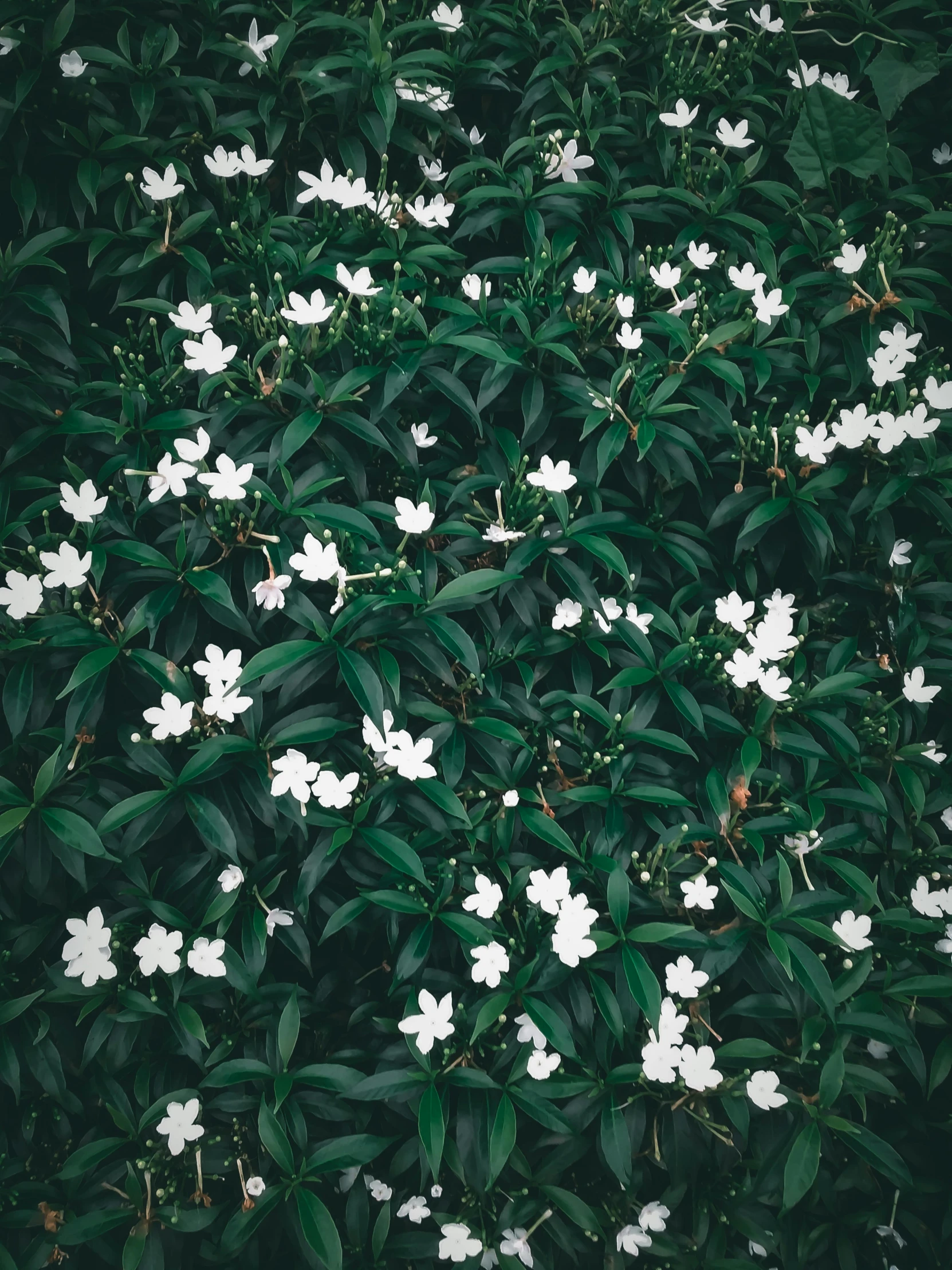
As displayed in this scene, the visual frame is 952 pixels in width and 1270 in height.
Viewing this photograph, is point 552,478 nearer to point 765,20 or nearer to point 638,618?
point 638,618

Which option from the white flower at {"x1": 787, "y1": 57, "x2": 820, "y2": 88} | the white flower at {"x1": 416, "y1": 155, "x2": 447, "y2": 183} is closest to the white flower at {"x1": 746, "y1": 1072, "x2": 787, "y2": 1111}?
the white flower at {"x1": 416, "y1": 155, "x2": 447, "y2": 183}

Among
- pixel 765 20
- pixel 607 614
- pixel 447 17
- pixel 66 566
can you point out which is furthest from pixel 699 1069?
pixel 765 20

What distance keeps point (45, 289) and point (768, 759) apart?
67.2 inches

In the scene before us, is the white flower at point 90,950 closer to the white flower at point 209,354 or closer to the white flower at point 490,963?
the white flower at point 490,963

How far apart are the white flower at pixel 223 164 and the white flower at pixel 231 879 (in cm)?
141

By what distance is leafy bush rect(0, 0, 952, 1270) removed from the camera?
139 cm

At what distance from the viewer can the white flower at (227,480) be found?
1.45m

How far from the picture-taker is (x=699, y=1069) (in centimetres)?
136

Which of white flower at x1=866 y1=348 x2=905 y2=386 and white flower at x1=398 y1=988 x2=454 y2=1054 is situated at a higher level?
white flower at x1=866 y1=348 x2=905 y2=386

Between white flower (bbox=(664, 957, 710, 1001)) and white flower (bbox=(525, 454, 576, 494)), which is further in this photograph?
white flower (bbox=(525, 454, 576, 494))

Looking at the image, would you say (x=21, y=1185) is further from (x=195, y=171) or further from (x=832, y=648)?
(x=195, y=171)

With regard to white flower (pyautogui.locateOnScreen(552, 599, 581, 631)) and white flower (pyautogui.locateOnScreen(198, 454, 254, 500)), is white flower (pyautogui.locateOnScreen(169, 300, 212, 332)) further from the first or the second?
white flower (pyautogui.locateOnScreen(552, 599, 581, 631))

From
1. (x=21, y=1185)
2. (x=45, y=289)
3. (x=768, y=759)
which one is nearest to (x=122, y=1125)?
(x=21, y=1185)

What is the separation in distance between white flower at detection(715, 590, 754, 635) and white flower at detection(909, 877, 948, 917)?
0.58 m
